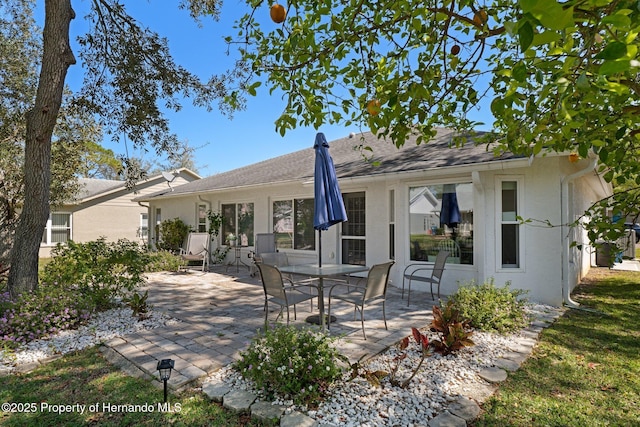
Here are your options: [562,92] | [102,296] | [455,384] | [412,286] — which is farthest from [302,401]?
[412,286]

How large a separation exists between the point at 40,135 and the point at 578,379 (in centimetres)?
781

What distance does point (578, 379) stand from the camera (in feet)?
11.8

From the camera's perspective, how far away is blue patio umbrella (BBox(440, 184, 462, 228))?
7.20m

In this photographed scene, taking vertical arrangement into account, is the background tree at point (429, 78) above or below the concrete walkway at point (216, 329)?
above

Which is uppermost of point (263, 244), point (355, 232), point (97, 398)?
point (355, 232)

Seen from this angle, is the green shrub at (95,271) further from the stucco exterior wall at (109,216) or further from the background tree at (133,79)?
the stucco exterior wall at (109,216)

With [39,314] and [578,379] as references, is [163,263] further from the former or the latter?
[578,379]

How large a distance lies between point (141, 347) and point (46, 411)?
133cm

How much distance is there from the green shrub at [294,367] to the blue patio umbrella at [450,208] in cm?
476

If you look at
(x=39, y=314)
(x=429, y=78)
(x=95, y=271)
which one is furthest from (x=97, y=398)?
(x=429, y=78)

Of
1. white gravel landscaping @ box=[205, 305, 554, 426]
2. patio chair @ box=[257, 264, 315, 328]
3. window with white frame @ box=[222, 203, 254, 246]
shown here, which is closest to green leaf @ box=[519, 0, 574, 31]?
white gravel landscaping @ box=[205, 305, 554, 426]

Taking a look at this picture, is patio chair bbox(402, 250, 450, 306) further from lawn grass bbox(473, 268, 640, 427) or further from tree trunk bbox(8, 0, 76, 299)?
tree trunk bbox(8, 0, 76, 299)

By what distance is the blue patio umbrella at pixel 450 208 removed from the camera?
7203 millimetres

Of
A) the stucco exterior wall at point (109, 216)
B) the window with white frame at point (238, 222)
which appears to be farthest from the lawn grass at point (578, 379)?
the stucco exterior wall at point (109, 216)
